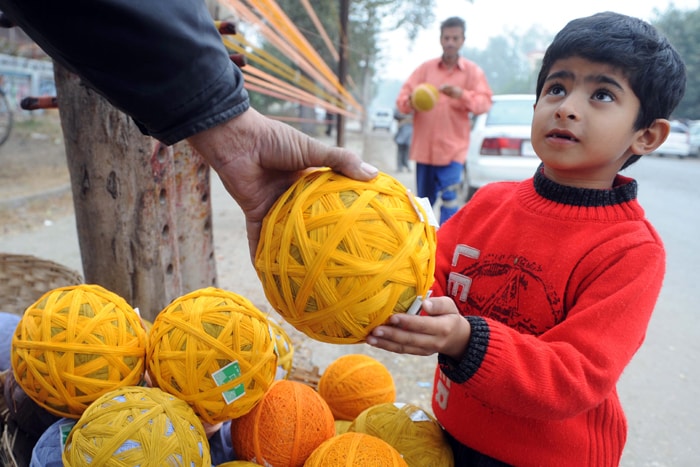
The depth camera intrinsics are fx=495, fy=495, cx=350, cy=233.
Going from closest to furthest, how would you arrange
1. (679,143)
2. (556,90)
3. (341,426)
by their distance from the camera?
(556,90)
(341,426)
(679,143)

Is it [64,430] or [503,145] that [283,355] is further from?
[503,145]

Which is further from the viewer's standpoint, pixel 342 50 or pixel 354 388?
pixel 342 50

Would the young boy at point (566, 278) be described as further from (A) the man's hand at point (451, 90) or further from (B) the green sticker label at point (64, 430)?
(A) the man's hand at point (451, 90)

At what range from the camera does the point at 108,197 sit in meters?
2.03

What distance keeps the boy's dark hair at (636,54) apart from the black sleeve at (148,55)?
831 millimetres

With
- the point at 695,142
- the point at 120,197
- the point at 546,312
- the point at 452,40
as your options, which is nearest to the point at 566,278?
the point at 546,312

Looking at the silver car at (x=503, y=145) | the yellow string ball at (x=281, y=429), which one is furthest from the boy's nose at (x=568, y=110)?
the silver car at (x=503, y=145)

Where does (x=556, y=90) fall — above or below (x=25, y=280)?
above

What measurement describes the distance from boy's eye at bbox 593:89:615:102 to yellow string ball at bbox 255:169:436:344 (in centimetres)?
53

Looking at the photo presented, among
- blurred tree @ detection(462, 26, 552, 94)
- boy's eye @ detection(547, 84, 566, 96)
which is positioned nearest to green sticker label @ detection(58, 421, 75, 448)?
boy's eye @ detection(547, 84, 566, 96)

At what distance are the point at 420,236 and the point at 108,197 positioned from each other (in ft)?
4.93

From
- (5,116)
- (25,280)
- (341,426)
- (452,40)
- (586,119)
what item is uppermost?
(586,119)

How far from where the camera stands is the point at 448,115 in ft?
14.9

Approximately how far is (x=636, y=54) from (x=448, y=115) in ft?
11.4
